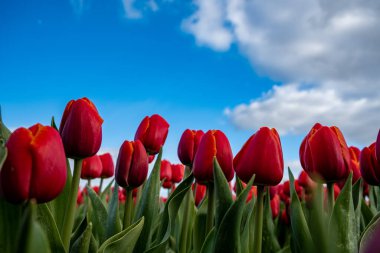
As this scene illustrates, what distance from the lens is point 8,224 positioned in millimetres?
1491

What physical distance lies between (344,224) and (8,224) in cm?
131

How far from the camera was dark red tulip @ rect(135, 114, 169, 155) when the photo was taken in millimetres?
2760

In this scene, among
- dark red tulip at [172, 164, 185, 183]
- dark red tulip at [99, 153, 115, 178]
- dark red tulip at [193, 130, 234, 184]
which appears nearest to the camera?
dark red tulip at [193, 130, 234, 184]

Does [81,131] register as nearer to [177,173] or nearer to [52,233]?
[52,233]

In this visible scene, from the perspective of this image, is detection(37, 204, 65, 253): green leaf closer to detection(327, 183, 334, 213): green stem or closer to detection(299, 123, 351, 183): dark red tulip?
detection(299, 123, 351, 183): dark red tulip

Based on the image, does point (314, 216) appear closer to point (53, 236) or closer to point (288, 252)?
point (53, 236)

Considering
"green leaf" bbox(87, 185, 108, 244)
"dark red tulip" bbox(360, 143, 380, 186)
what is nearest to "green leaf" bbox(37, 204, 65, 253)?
"green leaf" bbox(87, 185, 108, 244)

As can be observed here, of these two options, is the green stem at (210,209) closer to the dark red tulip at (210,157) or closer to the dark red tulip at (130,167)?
the dark red tulip at (210,157)

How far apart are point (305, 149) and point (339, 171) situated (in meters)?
0.19

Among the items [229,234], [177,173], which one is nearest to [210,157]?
[229,234]

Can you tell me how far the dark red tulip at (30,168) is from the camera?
47.3 inches

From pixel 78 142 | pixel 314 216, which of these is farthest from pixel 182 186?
pixel 314 216

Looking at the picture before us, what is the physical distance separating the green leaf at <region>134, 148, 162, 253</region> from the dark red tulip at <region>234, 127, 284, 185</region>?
2.11ft

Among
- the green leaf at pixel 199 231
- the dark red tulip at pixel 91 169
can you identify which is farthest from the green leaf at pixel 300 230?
the dark red tulip at pixel 91 169
